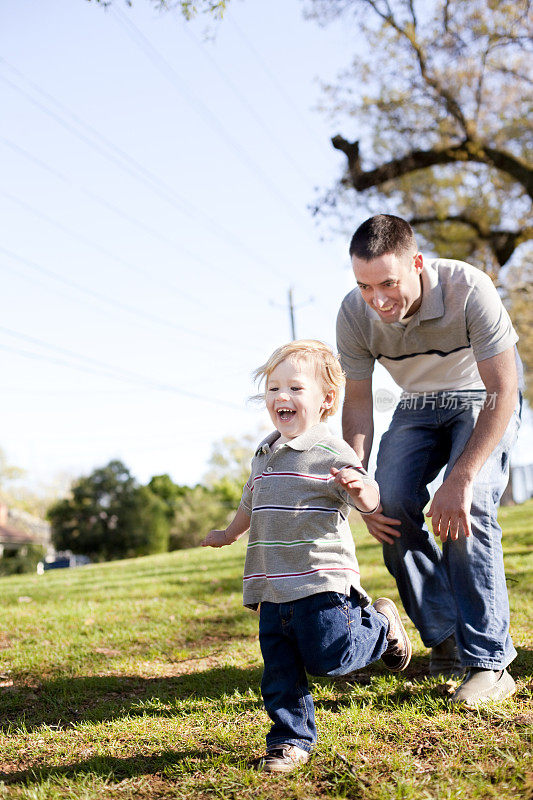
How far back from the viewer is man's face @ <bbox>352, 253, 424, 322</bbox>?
3238 mm

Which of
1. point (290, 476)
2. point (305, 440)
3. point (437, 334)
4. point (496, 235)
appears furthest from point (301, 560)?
point (496, 235)

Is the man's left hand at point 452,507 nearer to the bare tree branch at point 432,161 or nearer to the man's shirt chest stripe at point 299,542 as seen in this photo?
the man's shirt chest stripe at point 299,542

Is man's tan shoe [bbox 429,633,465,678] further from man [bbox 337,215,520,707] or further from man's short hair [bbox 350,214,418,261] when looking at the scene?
man's short hair [bbox 350,214,418,261]

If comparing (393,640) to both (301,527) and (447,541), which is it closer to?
(447,541)

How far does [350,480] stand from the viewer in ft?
8.28

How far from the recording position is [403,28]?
52.5ft

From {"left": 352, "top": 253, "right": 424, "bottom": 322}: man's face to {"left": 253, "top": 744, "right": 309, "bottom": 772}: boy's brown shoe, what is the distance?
6.08ft

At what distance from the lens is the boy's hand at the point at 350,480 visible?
2.52m

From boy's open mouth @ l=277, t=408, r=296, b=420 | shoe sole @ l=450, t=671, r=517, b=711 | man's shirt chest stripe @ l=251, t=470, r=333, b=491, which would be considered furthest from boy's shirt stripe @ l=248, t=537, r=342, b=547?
shoe sole @ l=450, t=671, r=517, b=711

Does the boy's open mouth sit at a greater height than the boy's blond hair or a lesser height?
lesser

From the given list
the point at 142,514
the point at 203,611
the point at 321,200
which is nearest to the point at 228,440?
the point at 142,514

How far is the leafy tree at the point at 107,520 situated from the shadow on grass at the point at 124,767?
33029 millimetres

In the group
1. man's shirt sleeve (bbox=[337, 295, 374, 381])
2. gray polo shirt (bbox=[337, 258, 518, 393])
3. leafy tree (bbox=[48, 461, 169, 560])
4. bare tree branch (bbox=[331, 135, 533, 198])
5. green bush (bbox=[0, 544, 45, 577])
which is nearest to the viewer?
gray polo shirt (bbox=[337, 258, 518, 393])

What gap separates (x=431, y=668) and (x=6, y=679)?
2261 mm
